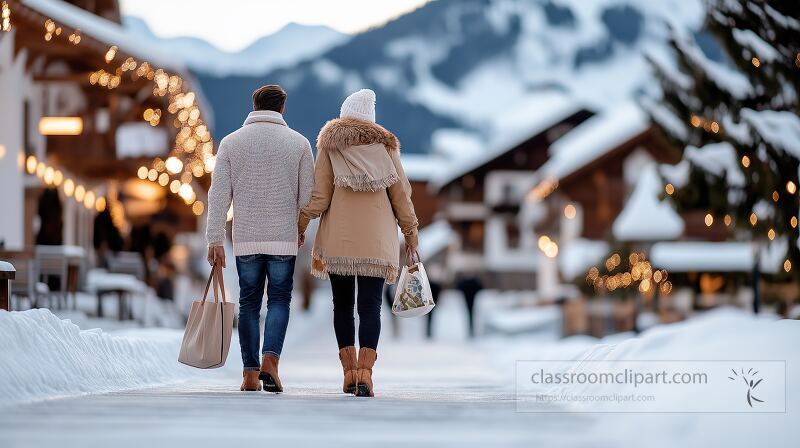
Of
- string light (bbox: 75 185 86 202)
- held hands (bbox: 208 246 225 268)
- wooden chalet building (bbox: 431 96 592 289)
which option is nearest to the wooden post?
held hands (bbox: 208 246 225 268)

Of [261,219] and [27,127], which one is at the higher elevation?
[27,127]

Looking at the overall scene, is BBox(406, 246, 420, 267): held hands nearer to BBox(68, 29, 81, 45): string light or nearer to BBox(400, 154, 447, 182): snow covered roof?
BBox(68, 29, 81, 45): string light

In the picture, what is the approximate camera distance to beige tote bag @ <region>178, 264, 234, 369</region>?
972 cm

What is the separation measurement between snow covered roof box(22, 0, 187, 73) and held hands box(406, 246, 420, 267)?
13809mm

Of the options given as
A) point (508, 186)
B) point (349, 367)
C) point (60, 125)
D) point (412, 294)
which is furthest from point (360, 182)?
point (508, 186)

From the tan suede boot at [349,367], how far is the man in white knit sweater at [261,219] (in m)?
0.42

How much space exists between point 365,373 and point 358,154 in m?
1.39

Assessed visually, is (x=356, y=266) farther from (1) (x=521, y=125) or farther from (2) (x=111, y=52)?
(1) (x=521, y=125)

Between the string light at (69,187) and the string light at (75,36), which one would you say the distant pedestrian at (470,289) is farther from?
the string light at (75,36)

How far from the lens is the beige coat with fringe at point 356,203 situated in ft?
32.2

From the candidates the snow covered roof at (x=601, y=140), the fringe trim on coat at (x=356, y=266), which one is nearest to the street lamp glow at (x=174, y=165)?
the snow covered roof at (x=601, y=140)

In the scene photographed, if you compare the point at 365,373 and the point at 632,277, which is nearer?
the point at 365,373

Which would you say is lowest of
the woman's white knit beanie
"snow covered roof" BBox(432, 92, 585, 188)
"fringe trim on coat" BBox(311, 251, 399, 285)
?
"fringe trim on coat" BBox(311, 251, 399, 285)

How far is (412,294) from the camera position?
10203 mm
